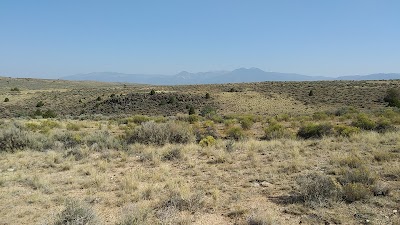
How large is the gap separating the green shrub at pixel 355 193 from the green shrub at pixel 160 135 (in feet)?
27.3

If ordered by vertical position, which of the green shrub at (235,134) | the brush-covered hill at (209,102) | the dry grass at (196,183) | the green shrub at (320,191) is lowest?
the brush-covered hill at (209,102)

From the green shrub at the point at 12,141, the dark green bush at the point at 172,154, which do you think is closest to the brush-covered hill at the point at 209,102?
the green shrub at the point at 12,141

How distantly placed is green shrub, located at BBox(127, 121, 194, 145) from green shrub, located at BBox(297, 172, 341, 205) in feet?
25.4

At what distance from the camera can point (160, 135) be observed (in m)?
14.0

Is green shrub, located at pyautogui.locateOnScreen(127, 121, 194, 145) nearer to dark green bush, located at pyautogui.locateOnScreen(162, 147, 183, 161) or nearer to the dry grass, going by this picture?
the dry grass

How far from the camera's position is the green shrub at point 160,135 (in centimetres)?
1398

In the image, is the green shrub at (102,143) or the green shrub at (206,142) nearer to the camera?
the green shrub at (102,143)

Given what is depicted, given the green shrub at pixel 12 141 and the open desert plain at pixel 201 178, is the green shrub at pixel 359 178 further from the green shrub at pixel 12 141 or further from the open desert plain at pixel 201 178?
the green shrub at pixel 12 141

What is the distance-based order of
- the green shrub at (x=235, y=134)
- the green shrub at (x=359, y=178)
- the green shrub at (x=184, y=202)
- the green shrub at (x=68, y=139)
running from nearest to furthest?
the green shrub at (x=184, y=202), the green shrub at (x=359, y=178), the green shrub at (x=68, y=139), the green shrub at (x=235, y=134)

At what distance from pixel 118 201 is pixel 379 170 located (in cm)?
667

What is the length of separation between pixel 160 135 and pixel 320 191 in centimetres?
835

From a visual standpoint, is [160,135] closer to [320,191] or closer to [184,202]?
[184,202]

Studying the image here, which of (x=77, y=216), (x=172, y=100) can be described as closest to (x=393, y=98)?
(x=172, y=100)

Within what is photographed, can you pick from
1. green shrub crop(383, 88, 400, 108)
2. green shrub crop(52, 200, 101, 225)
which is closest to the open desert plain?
green shrub crop(52, 200, 101, 225)
